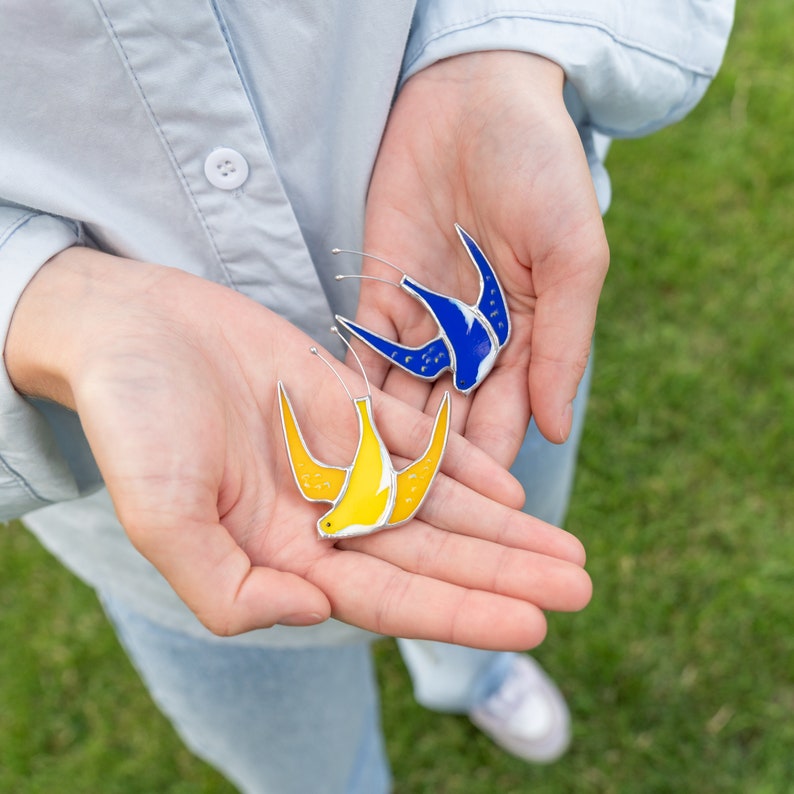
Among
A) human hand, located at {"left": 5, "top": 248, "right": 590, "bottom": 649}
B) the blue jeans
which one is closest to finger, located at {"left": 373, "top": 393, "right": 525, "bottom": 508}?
human hand, located at {"left": 5, "top": 248, "right": 590, "bottom": 649}

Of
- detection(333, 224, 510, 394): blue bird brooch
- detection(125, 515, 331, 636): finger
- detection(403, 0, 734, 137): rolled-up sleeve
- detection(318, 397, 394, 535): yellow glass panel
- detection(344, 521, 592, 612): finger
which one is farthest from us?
detection(333, 224, 510, 394): blue bird brooch

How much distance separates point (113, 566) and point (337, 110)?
112 cm

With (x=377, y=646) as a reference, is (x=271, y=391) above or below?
above

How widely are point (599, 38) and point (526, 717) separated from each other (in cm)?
219

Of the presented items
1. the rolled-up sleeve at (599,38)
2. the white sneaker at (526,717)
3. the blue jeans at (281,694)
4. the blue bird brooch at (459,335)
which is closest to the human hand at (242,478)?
the blue bird brooch at (459,335)

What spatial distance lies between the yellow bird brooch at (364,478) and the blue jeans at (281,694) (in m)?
0.42

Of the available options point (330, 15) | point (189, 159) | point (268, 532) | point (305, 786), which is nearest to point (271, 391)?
point (268, 532)

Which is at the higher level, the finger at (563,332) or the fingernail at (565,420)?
the finger at (563,332)

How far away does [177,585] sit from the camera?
4.82 ft

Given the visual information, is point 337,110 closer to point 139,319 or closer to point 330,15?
point 330,15

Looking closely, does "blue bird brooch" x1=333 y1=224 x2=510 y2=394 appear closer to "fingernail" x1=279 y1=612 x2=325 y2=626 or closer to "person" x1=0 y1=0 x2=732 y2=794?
"person" x1=0 y1=0 x2=732 y2=794

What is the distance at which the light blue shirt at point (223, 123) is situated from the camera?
149cm

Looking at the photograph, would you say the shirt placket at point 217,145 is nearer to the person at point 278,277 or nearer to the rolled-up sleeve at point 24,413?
the person at point 278,277

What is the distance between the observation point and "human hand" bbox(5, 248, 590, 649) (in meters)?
1.46
